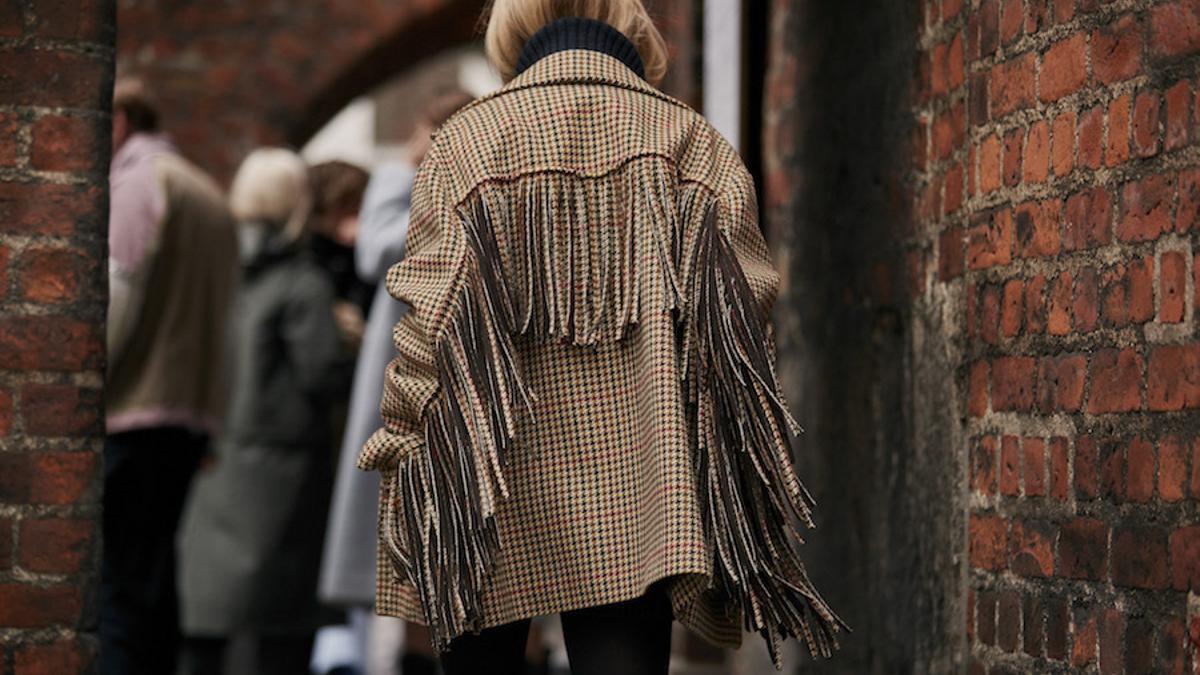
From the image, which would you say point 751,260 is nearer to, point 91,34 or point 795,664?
point 91,34

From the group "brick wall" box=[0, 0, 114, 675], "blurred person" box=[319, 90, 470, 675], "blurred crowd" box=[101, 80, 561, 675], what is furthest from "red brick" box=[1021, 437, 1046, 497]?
"blurred person" box=[319, 90, 470, 675]

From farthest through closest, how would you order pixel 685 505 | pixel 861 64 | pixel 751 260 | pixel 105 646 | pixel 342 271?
pixel 342 271, pixel 105 646, pixel 861 64, pixel 751 260, pixel 685 505

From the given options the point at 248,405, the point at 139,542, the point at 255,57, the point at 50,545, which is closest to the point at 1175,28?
the point at 50,545

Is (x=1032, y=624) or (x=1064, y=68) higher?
(x=1064, y=68)

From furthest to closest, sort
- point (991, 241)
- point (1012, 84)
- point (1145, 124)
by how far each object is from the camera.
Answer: point (991, 241) → point (1012, 84) → point (1145, 124)

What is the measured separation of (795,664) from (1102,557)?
2184mm

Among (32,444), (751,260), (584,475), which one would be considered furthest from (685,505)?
(32,444)

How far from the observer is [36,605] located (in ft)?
13.2

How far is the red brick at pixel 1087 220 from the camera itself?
10.8 ft

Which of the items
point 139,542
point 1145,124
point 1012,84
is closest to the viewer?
point 1145,124

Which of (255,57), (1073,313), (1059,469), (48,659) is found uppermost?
(255,57)

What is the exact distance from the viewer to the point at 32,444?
4023mm

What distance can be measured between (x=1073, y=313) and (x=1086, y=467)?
247mm

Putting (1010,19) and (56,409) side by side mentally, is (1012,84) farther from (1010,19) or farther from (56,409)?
(56,409)
